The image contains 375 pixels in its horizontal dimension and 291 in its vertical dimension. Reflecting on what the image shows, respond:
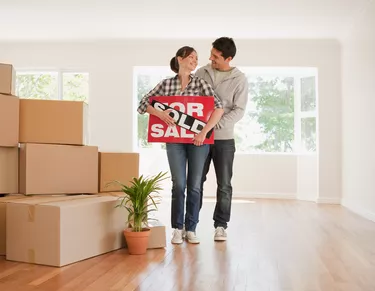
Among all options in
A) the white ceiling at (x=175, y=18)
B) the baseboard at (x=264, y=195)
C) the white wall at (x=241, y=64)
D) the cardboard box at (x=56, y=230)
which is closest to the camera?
the cardboard box at (x=56, y=230)

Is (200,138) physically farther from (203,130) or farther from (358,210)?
(358,210)

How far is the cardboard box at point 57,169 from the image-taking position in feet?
9.69

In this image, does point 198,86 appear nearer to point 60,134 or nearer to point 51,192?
point 60,134

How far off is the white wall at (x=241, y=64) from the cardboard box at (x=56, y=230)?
4125 mm

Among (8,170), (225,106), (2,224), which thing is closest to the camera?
(2,224)

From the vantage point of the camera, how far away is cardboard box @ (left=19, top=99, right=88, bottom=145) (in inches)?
120

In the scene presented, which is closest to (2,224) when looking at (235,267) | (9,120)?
(9,120)

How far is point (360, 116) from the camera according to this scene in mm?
5559

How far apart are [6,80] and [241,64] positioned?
4.45 meters

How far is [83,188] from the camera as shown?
317 cm

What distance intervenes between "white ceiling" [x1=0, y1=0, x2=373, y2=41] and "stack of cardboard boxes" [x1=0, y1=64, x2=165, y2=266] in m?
2.58

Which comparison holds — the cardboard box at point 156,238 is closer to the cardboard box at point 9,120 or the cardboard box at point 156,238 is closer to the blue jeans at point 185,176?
the blue jeans at point 185,176

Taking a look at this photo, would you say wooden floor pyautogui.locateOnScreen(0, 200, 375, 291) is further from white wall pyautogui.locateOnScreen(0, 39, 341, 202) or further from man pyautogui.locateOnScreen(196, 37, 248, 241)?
white wall pyautogui.locateOnScreen(0, 39, 341, 202)

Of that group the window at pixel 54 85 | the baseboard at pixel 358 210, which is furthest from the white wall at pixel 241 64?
the baseboard at pixel 358 210
